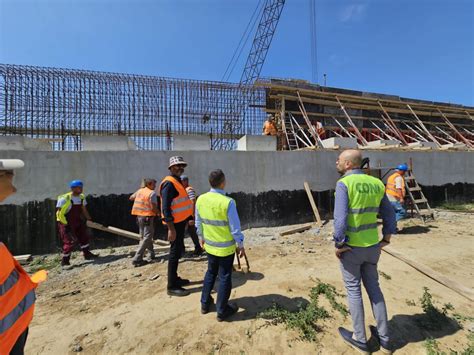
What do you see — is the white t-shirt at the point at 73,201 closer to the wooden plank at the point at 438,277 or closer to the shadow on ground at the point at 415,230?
the wooden plank at the point at 438,277

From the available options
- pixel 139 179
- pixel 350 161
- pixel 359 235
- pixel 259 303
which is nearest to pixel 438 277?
pixel 359 235

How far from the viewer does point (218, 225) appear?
2.71 meters

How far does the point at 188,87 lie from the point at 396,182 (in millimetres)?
8470

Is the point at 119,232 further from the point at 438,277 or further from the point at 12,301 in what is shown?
the point at 438,277

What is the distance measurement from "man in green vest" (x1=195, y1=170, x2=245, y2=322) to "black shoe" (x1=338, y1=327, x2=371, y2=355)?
3.99ft

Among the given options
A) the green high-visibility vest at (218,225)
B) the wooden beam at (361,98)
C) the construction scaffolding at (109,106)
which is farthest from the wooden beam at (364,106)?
the green high-visibility vest at (218,225)

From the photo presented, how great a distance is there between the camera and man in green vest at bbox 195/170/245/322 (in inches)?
106

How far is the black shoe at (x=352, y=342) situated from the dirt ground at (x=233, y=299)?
0.07 metres

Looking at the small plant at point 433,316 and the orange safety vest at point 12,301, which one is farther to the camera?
the small plant at point 433,316

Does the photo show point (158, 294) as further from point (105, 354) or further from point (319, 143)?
point (319, 143)

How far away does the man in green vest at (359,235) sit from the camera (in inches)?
86.9

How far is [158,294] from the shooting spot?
353 centimetres

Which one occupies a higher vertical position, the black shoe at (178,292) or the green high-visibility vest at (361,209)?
the green high-visibility vest at (361,209)

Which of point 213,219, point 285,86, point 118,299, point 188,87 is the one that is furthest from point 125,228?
point 285,86
